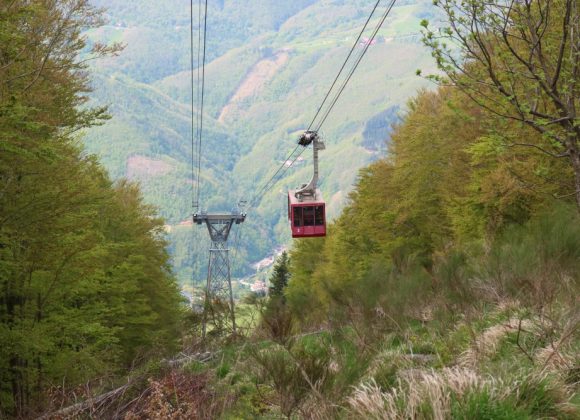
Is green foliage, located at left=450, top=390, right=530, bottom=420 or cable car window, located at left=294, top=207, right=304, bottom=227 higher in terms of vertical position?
cable car window, located at left=294, top=207, right=304, bottom=227

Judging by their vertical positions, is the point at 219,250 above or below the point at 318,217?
below

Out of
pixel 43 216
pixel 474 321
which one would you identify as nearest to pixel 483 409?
pixel 474 321

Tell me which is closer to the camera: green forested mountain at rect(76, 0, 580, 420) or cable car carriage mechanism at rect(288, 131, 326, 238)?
green forested mountain at rect(76, 0, 580, 420)

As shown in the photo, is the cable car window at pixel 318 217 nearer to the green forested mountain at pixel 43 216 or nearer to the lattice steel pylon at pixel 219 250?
the green forested mountain at pixel 43 216

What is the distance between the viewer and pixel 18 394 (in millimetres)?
15055

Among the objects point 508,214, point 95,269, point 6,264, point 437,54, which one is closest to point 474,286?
point 437,54

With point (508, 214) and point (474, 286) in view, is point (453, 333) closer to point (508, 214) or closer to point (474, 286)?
point (474, 286)

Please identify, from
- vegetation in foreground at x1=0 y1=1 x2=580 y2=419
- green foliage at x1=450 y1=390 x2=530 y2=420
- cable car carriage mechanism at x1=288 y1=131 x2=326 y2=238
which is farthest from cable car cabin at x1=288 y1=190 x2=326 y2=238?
green foliage at x1=450 y1=390 x2=530 y2=420

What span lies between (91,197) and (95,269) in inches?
86.8

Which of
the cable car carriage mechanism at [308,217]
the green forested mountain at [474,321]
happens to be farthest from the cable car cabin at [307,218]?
the green forested mountain at [474,321]

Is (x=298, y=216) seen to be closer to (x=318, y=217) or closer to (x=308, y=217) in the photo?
(x=308, y=217)

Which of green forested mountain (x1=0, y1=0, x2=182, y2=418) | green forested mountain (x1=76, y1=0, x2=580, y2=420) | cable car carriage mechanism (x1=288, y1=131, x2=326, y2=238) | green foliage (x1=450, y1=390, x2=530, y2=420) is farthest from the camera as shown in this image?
cable car carriage mechanism (x1=288, y1=131, x2=326, y2=238)

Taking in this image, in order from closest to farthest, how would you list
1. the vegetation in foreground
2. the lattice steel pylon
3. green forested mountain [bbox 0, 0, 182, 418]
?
1. the vegetation in foreground
2. green forested mountain [bbox 0, 0, 182, 418]
3. the lattice steel pylon

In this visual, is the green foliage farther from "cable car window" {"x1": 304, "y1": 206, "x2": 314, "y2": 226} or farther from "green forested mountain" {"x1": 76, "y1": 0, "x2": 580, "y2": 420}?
"cable car window" {"x1": 304, "y1": 206, "x2": 314, "y2": 226}
